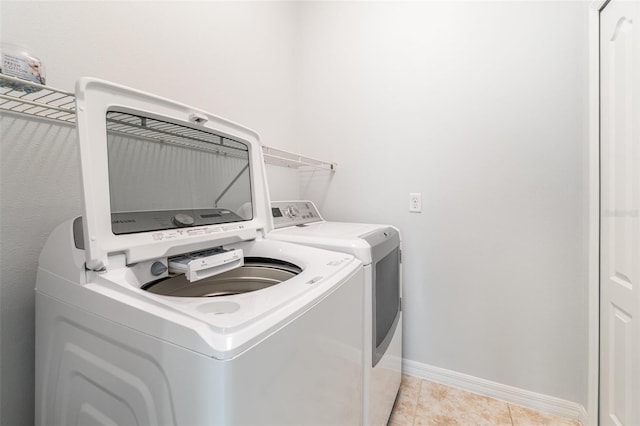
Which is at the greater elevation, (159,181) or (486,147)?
(486,147)

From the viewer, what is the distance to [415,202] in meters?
1.86

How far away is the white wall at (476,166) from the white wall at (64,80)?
981mm

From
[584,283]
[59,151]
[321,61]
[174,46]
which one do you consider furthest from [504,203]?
[59,151]

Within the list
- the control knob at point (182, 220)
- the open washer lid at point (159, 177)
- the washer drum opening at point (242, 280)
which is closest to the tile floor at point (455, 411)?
the washer drum opening at point (242, 280)

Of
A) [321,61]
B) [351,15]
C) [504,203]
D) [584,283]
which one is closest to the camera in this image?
[584,283]

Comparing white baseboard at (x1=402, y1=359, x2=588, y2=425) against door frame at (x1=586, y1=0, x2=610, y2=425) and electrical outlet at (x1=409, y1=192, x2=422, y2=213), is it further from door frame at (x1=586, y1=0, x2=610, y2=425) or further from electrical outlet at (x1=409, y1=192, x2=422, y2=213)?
electrical outlet at (x1=409, y1=192, x2=422, y2=213)

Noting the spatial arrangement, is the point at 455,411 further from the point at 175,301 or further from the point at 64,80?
the point at 64,80

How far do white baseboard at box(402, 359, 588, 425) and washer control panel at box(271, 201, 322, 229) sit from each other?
1226mm

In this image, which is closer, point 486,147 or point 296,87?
point 486,147

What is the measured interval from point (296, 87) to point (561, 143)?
1.85 m

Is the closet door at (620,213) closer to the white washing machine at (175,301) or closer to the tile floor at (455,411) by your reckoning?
the tile floor at (455,411)

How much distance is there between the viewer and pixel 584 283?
146 centimetres

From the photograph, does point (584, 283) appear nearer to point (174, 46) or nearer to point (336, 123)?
point (336, 123)

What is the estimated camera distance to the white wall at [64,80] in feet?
2.78
